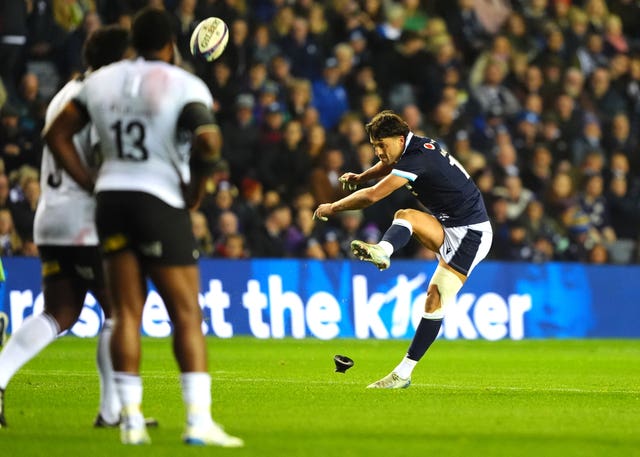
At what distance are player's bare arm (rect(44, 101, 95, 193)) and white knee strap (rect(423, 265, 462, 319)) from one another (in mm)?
4835

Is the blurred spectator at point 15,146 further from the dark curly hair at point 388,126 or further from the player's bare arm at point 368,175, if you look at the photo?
the dark curly hair at point 388,126

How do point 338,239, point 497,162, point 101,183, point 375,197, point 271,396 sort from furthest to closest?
point 497,162 → point 338,239 → point 375,197 → point 271,396 → point 101,183

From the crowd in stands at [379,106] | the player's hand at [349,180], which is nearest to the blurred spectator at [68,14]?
the crowd in stands at [379,106]

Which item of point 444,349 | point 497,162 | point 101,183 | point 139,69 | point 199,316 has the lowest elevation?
point 444,349

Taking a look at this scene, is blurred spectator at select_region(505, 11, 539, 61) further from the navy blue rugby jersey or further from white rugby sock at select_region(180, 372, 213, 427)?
white rugby sock at select_region(180, 372, 213, 427)

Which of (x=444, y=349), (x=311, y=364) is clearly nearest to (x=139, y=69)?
(x=311, y=364)

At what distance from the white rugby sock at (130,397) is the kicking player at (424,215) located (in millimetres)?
4351

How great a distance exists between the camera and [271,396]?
10648 millimetres

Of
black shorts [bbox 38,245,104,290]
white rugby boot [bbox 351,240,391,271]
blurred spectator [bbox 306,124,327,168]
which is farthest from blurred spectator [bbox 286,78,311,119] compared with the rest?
black shorts [bbox 38,245,104,290]

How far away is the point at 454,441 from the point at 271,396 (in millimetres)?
3062

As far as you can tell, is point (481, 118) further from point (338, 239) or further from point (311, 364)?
point (311, 364)

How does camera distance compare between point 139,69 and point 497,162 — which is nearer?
point 139,69

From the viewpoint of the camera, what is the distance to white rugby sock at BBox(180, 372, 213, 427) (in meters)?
7.38

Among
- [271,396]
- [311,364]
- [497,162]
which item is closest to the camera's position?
[271,396]
